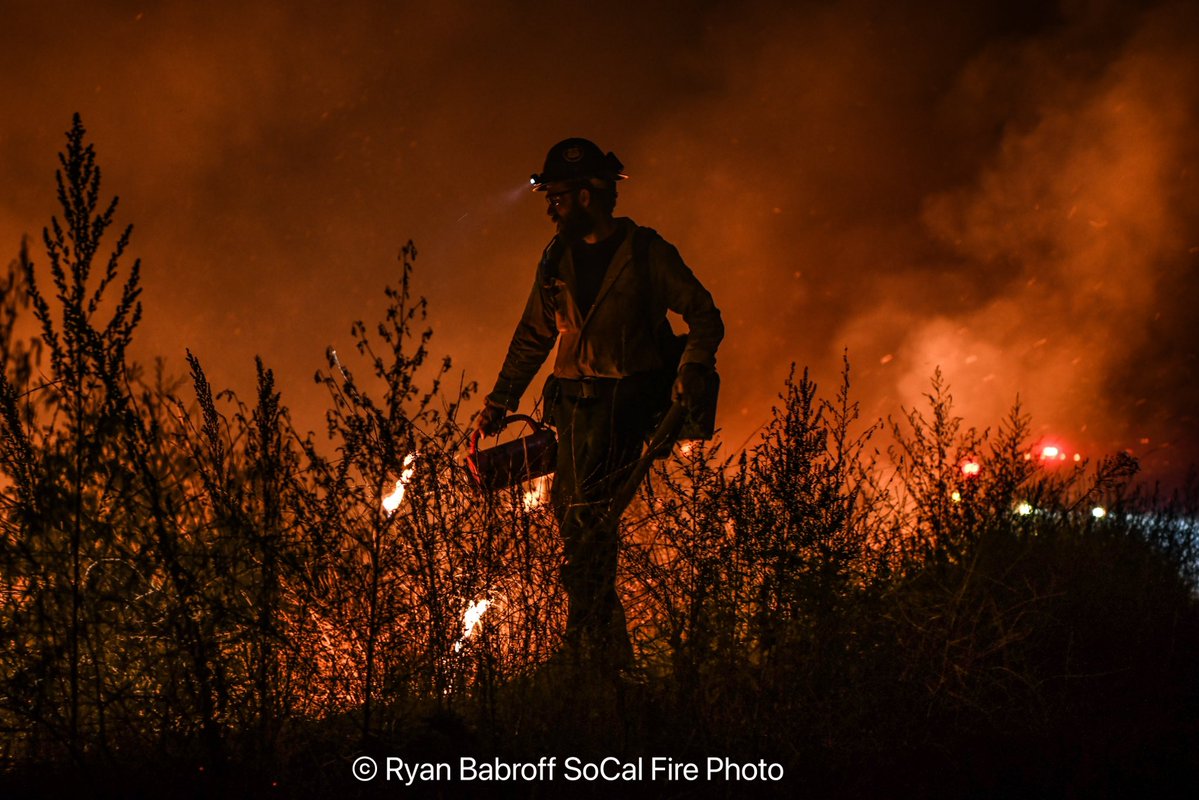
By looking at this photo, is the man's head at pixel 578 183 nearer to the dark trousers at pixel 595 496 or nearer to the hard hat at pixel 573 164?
the hard hat at pixel 573 164

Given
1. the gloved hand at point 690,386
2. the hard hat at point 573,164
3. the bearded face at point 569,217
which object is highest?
the hard hat at point 573,164

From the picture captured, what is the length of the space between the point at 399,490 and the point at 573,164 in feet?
5.47

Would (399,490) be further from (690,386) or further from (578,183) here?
(578,183)

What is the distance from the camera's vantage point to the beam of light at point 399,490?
2.79 meters

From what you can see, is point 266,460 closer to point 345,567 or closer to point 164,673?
point 345,567

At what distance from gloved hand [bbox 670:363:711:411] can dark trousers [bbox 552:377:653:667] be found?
0.25 m

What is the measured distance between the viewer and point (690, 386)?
149 inches

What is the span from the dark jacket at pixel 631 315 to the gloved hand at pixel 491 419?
0.34 meters

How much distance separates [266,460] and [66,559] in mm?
779

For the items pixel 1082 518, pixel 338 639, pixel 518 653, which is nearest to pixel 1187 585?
pixel 1082 518

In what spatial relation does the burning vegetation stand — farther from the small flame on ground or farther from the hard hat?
the hard hat

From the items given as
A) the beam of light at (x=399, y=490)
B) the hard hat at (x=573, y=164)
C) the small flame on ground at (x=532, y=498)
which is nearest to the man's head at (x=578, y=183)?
the hard hat at (x=573, y=164)

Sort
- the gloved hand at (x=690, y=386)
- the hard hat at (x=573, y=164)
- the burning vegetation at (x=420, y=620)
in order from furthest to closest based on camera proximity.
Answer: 1. the hard hat at (x=573, y=164)
2. the gloved hand at (x=690, y=386)
3. the burning vegetation at (x=420, y=620)

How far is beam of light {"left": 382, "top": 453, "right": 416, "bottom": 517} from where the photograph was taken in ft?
9.14
